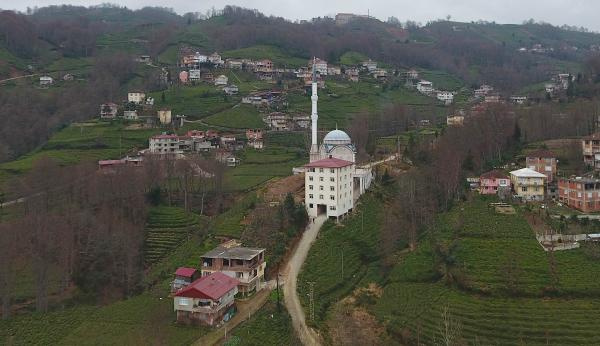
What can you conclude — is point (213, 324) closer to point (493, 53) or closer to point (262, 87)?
point (262, 87)

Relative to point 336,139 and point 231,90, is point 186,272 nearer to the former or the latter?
point 336,139

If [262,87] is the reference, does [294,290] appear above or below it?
below

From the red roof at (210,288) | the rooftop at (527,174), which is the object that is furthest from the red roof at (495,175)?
the red roof at (210,288)

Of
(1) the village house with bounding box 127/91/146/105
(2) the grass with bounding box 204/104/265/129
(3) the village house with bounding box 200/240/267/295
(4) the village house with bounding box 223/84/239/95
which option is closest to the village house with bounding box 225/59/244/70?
(4) the village house with bounding box 223/84/239/95

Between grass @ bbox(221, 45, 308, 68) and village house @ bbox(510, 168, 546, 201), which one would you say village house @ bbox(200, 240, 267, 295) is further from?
grass @ bbox(221, 45, 308, 68)

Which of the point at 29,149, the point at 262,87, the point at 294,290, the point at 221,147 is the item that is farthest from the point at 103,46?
the point at 294,290

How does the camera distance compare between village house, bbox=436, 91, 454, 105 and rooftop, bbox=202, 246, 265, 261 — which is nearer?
rooftop, bbox=202, 246, 265, 261
